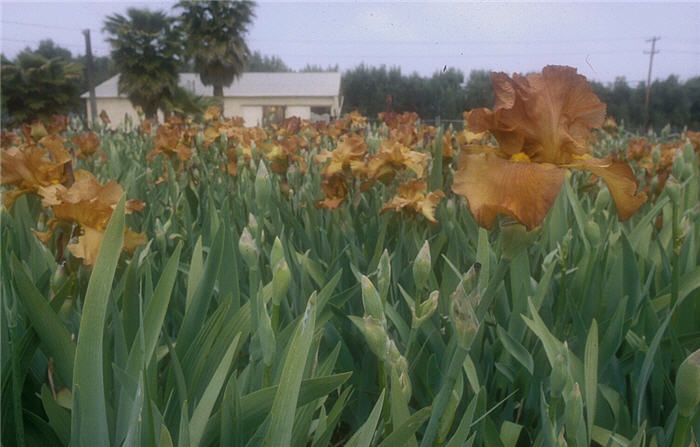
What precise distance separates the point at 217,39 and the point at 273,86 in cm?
605

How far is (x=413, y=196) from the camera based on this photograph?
1.39 metres

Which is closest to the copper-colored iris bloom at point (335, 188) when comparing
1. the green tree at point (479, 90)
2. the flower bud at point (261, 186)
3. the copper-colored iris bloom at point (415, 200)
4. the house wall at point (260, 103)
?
the copper-colored iris bloom at point (415, 200)

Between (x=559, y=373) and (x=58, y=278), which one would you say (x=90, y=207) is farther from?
(x=559, y=373)

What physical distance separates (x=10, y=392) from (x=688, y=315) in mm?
1064

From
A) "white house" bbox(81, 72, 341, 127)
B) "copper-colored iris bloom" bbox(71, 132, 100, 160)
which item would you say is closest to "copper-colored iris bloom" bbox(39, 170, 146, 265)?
"copper-colored iris bloom" bbox(71, 132, 100, 160)

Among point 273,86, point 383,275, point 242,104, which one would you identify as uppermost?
point 273,86

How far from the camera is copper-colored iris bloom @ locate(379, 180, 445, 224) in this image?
1.36m

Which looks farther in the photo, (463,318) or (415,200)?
(415,200)

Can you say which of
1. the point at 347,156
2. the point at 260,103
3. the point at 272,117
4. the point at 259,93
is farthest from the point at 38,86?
the point at 347,156

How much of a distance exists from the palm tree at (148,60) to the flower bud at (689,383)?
1983 centimetres

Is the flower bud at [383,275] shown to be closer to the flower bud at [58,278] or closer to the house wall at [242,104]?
the flower bud at [58,278]

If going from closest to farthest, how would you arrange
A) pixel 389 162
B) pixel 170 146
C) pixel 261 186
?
pixel 261 186 → pixel 389 162 → pixel 170 146

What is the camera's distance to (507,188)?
578mm

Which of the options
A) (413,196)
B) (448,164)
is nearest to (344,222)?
(413,196)
